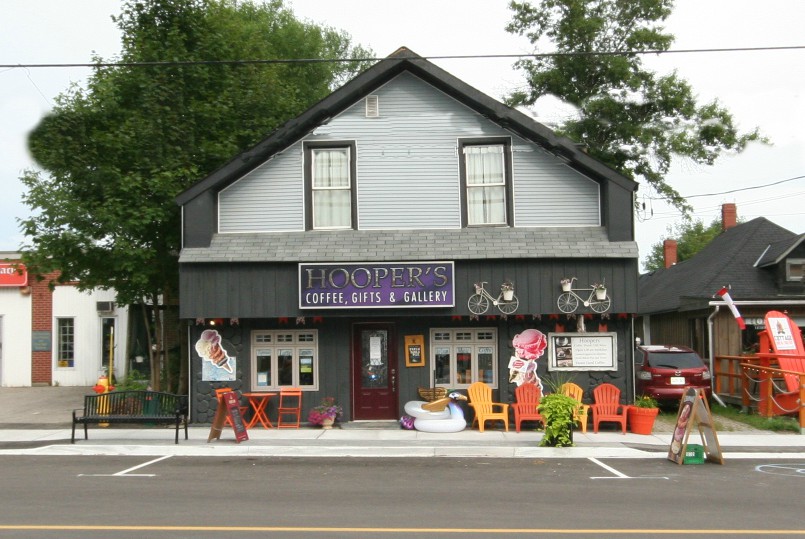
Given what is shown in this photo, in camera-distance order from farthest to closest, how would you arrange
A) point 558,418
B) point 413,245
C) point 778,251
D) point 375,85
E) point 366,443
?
1. point 778,251
2. point 375,85
3. point 413,245
4. point 366,443
5. point 558,418

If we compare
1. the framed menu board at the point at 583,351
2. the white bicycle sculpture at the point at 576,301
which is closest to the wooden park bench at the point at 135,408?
the framed menu board at the point at 583,351

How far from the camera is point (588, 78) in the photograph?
1355 inches

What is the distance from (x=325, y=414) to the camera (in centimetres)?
1827

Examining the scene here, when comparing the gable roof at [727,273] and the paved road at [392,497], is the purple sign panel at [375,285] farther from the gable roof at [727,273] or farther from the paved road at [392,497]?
the gable roof at [727,273]

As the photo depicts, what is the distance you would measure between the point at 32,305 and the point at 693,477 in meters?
23.0

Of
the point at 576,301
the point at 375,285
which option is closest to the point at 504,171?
the point at 576,301

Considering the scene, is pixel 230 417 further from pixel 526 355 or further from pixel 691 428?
pixel 691 428

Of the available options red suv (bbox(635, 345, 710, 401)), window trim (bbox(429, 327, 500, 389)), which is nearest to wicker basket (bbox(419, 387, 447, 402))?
window trim (bbox(429, 327, 500, 389))

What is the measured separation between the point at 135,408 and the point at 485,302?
7.40 m

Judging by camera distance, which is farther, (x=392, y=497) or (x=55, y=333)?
(x=55, y=333)

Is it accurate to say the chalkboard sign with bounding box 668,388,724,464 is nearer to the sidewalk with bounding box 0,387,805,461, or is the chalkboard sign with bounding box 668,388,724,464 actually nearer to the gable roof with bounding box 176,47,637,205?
the sidewalk with bounding box 0,387,805,461

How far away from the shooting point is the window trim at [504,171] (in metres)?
19.3

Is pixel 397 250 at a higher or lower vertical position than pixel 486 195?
lower

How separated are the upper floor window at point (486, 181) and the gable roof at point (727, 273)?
7.49 m
